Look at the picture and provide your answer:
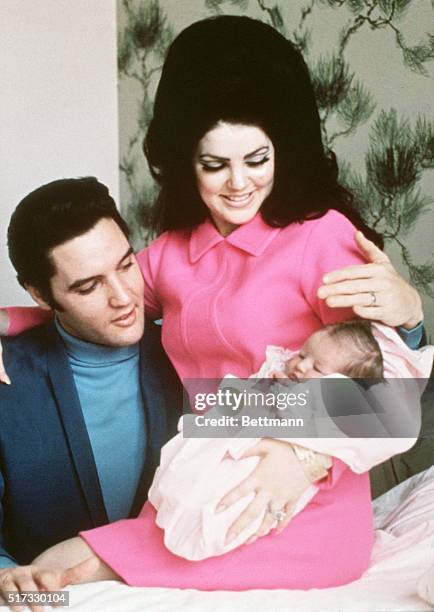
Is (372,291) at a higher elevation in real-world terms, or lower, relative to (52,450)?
higher

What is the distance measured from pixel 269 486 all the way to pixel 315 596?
0.36 ft

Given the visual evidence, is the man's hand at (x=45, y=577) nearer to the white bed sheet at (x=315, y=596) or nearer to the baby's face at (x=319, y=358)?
the white bed sheet at (x=315, y=596)

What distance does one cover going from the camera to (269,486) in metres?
0.64

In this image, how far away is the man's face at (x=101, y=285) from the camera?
2.53 feet

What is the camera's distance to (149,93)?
0.84 metres

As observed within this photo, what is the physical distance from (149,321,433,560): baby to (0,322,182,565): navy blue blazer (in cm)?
13

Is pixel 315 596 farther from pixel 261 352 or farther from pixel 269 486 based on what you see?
pixel 261 352

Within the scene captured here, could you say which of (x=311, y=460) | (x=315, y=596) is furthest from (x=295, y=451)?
(x=315, y=596)

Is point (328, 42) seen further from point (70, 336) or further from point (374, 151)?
point (70, 336)

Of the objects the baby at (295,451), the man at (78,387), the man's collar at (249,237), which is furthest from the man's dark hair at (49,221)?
the baby at (295,451)

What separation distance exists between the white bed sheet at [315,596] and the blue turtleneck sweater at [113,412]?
134 mm

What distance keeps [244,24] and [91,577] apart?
53 cm

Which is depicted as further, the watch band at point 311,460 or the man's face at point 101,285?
the man's face at point 101,285

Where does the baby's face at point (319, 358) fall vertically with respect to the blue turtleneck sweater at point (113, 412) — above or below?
above
